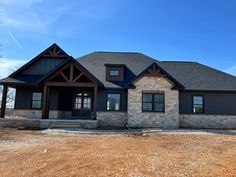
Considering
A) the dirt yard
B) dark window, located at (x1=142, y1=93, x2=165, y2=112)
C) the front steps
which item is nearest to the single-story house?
dark window, located at (x1=142, y1=93, x2=165, y2=112)

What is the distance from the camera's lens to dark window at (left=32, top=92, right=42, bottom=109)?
18875 millimetres

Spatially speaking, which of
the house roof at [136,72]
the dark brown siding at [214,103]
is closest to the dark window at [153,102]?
the house roof at [136,72]

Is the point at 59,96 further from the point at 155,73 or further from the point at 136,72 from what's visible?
the point at 155,73

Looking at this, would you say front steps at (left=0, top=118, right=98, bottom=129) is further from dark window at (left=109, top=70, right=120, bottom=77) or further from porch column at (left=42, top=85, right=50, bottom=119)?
dark window at (left=109, top=70, right=120, bottom=77)

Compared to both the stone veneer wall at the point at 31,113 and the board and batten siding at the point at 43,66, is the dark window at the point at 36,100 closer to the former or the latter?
the stone veneer wall at the point at 31,113

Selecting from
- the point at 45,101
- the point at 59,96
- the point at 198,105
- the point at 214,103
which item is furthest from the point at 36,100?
the point at 214,103

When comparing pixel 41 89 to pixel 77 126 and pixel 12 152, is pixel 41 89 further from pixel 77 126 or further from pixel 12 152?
pixel 12 152

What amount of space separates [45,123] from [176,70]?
1394cm

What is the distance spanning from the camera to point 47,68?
19.6 m

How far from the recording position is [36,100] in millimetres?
18969

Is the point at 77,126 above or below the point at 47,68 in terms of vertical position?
below

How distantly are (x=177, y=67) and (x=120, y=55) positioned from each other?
6471mm

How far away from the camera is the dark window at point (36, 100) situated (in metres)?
18.9

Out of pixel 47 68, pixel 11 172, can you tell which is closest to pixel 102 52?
pixel 47 68
